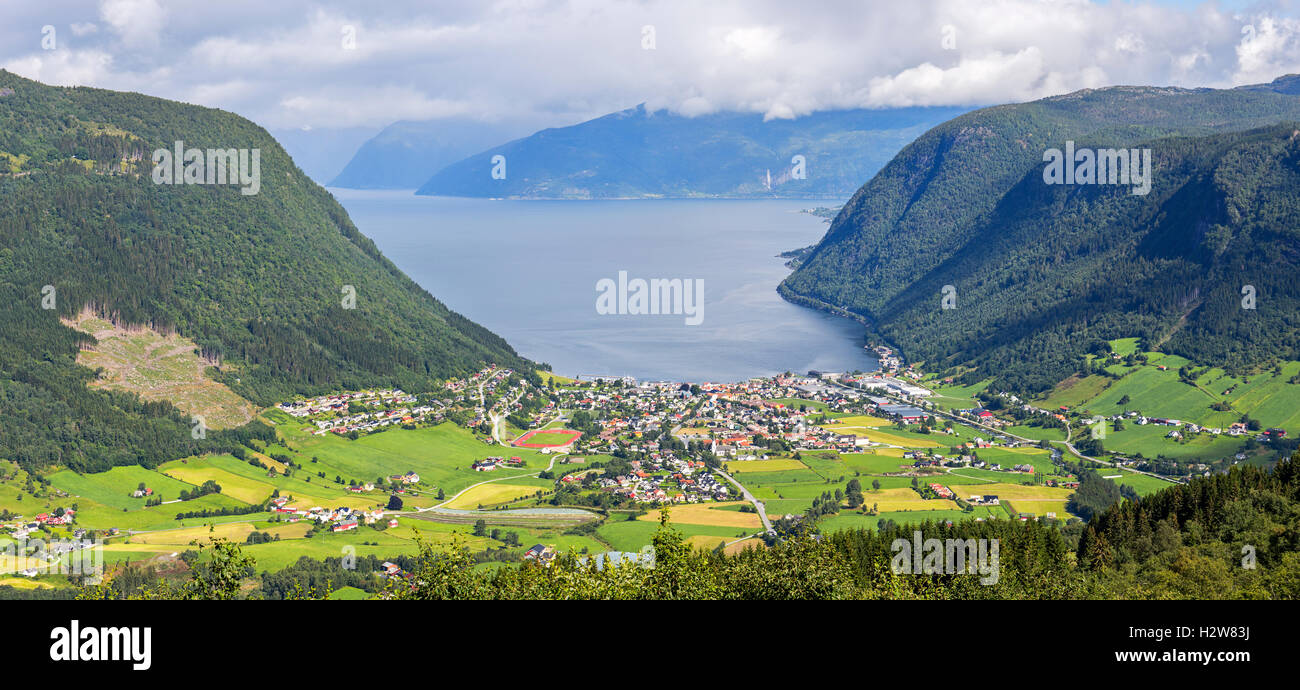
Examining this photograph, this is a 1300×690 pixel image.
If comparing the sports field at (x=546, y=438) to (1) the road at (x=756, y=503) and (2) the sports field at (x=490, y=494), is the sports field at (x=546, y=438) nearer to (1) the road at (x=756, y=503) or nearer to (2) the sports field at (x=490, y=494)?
(2) the sports field at (x=490, y=494)

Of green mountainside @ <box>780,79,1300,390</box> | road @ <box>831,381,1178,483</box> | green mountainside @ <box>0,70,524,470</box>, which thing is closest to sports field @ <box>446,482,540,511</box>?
green mountainside @ <box>0,70,524,470</box>

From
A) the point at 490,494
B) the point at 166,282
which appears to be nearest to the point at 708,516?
the point at 490,494

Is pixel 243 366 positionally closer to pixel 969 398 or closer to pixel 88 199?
pixel 88 199

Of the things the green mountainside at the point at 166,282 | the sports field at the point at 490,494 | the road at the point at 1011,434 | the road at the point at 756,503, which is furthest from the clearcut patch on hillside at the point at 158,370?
the road at the point at 1011,434

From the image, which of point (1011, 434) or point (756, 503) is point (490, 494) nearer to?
point (756, 503)
